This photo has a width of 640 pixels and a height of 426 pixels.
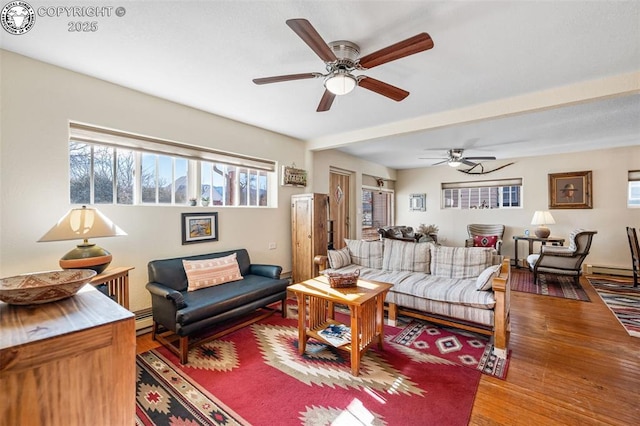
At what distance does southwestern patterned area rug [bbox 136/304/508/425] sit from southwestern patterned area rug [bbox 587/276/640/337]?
1.90m

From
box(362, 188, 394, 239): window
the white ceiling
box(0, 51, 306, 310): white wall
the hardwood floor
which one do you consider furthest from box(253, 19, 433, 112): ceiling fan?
box(362, 188, 394, 239): window

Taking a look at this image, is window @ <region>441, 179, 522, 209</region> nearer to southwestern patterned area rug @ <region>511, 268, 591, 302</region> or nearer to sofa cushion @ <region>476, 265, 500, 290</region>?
southwestern patterned area rug @ <region>511, 268, 591, 302</region>

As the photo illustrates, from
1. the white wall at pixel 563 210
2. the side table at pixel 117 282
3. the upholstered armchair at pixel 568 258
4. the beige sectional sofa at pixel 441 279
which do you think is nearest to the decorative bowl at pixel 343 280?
the beige sectional sofa at pixel 441 279

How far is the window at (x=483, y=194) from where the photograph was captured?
6.49 meters

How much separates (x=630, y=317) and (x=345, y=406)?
382 cm

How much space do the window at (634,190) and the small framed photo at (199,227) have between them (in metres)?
7.51

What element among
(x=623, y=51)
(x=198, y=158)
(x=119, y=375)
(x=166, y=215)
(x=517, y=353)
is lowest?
(x=517, y=353)

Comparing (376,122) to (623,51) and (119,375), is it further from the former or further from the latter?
(119,375)

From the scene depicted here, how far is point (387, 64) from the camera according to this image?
93.4 inches

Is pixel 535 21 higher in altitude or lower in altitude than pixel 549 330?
higher

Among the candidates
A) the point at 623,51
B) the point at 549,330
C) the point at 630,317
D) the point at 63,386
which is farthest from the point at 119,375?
the point at 630,317

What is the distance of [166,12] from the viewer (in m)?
1.76

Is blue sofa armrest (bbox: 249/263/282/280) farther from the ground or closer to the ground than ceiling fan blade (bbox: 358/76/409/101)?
closer to the ground

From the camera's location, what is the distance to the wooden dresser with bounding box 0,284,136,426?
1.81 ft
